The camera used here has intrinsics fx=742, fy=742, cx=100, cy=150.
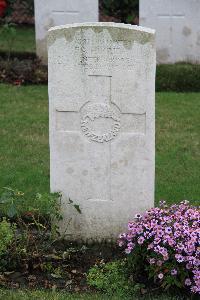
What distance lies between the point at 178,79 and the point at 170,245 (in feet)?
19.3

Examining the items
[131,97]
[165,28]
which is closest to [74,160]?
[131,97]

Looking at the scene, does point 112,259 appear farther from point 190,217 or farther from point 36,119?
point 36,119

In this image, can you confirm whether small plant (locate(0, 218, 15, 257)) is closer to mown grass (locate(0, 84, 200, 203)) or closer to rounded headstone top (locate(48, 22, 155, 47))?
rounded headstone top (locate(48, 22, 155, 47))

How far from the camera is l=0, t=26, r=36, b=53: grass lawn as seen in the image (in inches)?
508

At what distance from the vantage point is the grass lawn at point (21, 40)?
12.9 meters

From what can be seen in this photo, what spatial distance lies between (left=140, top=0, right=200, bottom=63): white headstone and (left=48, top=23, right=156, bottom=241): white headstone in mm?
6078

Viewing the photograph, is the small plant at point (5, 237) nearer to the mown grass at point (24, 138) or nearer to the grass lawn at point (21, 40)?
the mown grass at point (24, 138)

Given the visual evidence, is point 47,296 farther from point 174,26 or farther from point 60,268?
point 174,26

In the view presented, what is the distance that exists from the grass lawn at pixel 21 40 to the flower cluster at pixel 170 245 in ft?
26.5

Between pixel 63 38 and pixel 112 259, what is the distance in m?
1.52

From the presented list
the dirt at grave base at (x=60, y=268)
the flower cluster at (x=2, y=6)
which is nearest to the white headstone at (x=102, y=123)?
the dirt at grave base at (x=60, y=268)

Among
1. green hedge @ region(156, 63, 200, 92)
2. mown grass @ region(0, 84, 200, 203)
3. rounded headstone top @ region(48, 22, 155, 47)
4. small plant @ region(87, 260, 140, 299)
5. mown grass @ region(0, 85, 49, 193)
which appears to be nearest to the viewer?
small plant @ region(87, 260, 140, 299)

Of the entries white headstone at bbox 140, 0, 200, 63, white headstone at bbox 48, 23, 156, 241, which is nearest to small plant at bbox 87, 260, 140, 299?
white headstone at bbox 48, 23, 156, 241

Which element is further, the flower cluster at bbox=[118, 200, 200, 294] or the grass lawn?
the grass lawn
